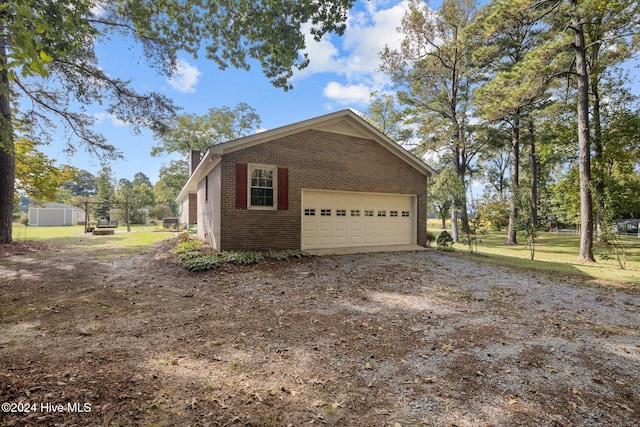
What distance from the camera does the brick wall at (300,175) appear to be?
29.7ft

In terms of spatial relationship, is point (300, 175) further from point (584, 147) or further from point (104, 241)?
point (104, 241)

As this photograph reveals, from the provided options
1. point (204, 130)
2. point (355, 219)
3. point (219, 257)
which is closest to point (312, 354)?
point (219, 257)

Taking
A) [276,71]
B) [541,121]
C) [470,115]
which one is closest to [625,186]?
[541,121]

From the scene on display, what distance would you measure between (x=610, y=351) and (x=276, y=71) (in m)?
7.70

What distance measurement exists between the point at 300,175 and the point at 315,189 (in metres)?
0.76

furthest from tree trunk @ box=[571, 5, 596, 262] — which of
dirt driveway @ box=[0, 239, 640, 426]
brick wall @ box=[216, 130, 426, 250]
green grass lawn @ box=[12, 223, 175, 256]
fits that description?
green grass lawn @ box=[12, 223, 175, 256]

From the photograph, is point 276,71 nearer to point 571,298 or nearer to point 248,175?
point 248,175

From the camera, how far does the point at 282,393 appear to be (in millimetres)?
2586

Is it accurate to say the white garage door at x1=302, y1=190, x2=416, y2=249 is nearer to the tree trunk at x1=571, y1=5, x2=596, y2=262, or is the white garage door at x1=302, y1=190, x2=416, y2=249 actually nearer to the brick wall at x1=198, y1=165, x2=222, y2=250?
the brick wall at x1=198, y1=165, x2=222, y2=250

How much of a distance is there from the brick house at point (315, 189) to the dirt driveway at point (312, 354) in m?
3.15

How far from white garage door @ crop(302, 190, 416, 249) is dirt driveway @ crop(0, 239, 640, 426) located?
13.6ft

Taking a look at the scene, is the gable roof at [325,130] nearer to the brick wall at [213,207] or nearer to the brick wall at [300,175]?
Result: the brick wall at [300,175]

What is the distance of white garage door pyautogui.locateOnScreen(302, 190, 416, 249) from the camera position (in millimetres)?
10609

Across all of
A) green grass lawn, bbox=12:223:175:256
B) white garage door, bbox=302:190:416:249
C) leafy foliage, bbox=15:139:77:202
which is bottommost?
green grass lawn, bbox=12:223:175:256
